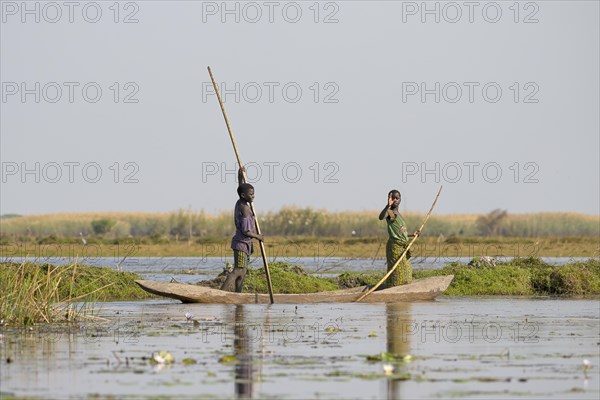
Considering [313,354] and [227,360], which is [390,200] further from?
[227,360]

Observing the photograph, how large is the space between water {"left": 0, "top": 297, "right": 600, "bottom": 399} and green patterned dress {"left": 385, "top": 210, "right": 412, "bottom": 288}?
200cm

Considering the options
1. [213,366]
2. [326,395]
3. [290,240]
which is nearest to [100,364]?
[213,366]

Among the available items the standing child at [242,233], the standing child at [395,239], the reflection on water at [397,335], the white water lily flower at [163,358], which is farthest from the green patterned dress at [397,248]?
the white water lily flower at [163,358]

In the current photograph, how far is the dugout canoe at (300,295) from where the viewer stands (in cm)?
2184

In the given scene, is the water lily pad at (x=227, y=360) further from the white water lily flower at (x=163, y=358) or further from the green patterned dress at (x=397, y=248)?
the green patterned dress at (x=397, y=248)

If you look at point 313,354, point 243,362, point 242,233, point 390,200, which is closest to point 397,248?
point 390,200

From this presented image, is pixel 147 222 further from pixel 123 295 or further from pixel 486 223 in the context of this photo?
pixel 123 295

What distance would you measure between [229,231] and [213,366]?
158ft

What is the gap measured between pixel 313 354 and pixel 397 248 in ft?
30.3

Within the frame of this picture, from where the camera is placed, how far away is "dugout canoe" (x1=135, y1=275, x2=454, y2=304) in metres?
21.8

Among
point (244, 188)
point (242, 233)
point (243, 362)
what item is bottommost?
point (243, 362)

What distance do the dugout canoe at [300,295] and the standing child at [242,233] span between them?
1.46 ft

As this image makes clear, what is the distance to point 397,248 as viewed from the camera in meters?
23.1

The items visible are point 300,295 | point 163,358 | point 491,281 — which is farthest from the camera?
point 491,281
